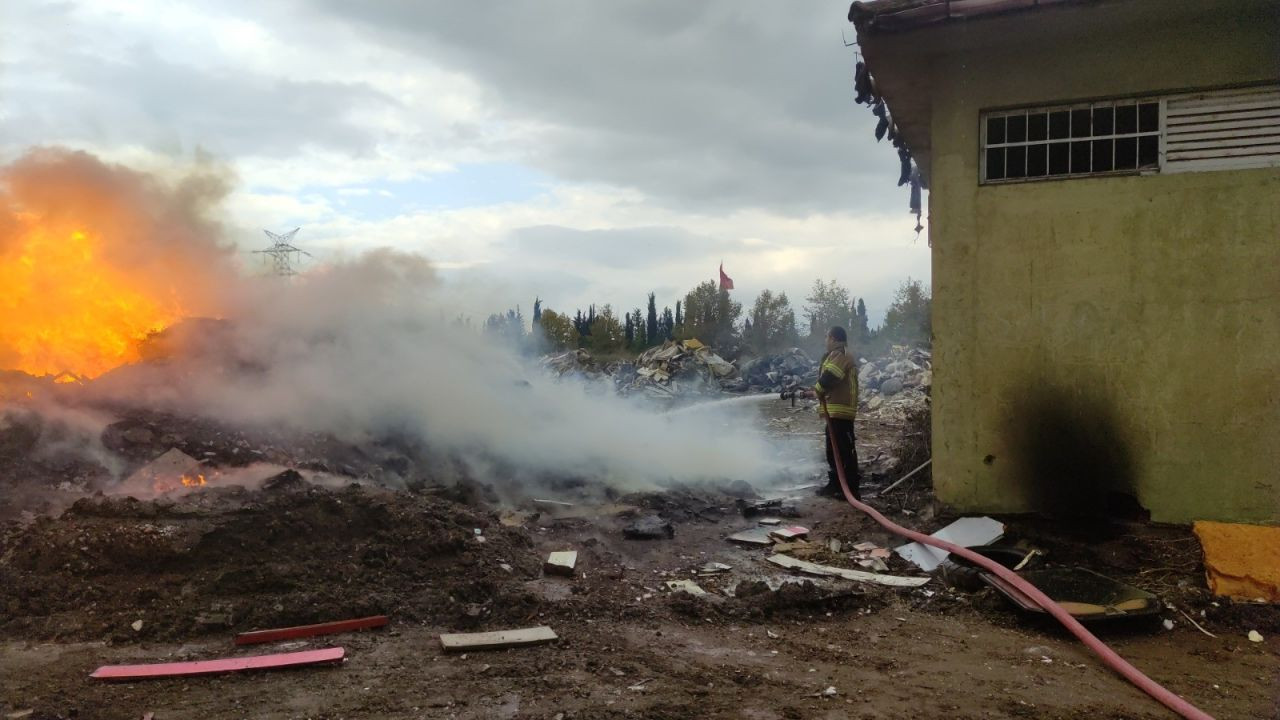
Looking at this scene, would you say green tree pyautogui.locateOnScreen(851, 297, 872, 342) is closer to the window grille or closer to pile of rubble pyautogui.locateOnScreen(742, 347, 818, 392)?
pile of rubble pyautogui.locateOnScreen(742, 347, 818, 392)

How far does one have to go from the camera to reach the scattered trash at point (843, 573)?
19.9 ft

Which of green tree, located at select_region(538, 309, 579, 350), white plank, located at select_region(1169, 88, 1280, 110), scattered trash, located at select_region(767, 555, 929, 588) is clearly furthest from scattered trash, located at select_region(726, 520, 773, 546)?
green tree, located at select_region(538, 309, 579, 350)

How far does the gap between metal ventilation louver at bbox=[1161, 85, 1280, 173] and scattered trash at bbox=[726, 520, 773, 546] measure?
4886mm

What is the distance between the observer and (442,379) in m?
10.6

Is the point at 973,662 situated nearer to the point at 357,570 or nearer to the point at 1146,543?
the point at 1146,543

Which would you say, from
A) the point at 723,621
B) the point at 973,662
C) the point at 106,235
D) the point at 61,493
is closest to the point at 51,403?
the point at 61,493

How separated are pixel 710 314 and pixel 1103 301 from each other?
138 ft

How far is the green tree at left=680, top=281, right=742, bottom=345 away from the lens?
47531 millimetres

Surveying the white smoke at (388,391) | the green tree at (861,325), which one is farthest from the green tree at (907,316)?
the white smoke at (388,391)

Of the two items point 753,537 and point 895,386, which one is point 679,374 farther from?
point 753,537

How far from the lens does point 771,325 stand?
158ft

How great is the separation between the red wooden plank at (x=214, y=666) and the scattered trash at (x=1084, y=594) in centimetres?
453

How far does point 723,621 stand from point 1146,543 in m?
3.82

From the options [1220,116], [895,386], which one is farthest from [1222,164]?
[895,386]
